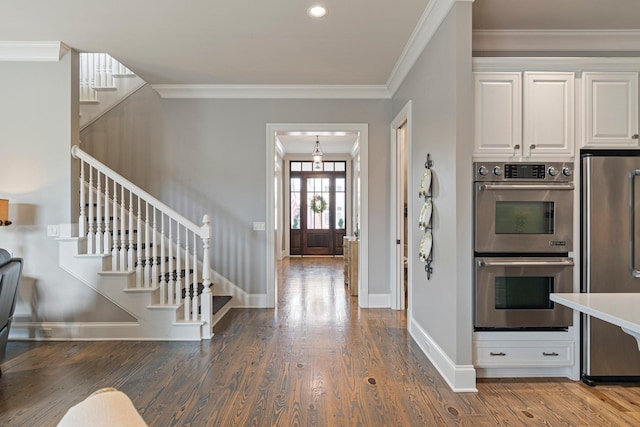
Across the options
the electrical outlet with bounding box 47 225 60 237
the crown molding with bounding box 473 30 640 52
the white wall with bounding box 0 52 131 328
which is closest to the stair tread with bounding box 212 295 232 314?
the white wall with bounding box 0 52 131 328

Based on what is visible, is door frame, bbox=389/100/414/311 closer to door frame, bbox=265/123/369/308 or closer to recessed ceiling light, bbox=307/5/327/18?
door frame, bbox=265/123/369/308

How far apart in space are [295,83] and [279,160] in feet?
16.8

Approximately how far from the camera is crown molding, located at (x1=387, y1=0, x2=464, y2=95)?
8.54 ft

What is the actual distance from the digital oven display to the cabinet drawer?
1.24 m

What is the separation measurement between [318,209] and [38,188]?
7.12m

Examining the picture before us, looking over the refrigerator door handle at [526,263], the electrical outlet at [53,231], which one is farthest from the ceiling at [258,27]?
the refrigerator door handle at [526,263]

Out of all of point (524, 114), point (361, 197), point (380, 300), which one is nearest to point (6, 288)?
point (361, 197)

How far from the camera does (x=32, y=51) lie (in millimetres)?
3357

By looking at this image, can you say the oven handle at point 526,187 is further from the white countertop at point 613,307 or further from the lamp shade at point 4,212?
the lamp shade at point 4,212

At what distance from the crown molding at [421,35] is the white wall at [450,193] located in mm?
60

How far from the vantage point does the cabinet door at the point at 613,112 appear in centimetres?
256

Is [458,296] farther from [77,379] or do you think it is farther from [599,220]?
[77,379]

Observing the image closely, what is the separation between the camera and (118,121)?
14.9 ft

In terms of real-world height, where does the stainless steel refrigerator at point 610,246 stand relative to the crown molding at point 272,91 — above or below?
below
